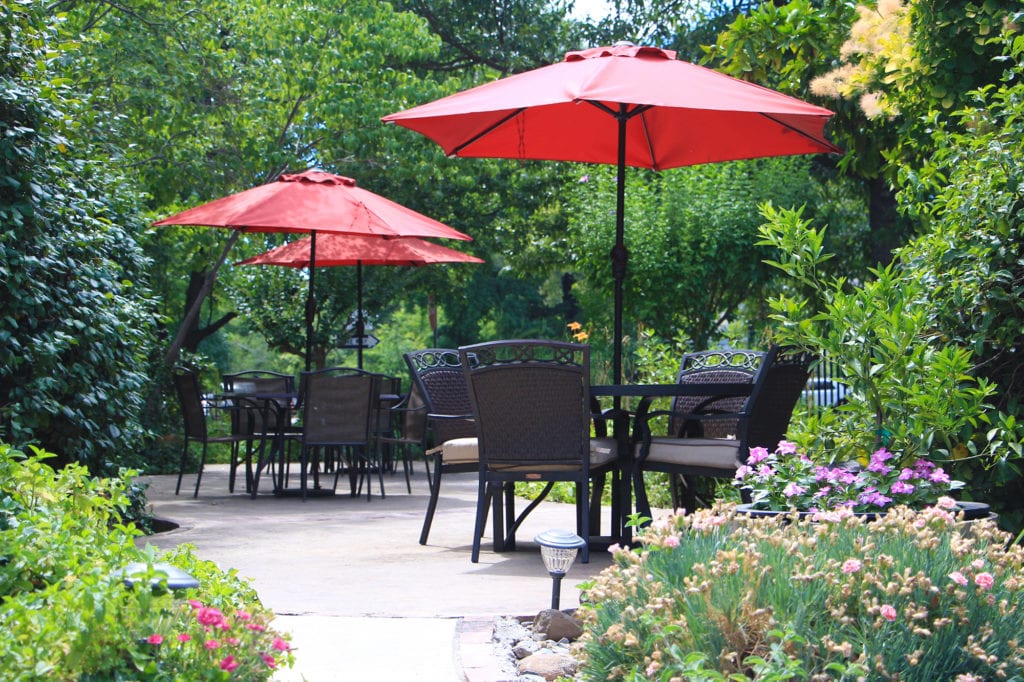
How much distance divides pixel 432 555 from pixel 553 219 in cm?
1197

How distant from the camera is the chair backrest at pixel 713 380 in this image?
5793 mm

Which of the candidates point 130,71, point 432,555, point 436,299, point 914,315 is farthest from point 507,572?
point 436,299

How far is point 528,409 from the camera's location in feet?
16.0

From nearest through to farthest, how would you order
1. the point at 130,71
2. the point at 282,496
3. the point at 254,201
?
the point at 254,201 < the point at 282,496 < the point at 130,71

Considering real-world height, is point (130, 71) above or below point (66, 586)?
above

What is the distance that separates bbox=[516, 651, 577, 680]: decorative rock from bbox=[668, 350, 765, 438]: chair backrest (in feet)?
8.50

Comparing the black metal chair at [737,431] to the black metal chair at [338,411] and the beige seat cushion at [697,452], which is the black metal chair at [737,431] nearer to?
the beige seat cushion at [697,452]

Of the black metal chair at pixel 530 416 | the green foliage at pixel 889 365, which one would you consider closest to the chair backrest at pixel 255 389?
the black metal chair at pixel 530 416

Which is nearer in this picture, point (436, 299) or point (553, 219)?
point (553, 219)

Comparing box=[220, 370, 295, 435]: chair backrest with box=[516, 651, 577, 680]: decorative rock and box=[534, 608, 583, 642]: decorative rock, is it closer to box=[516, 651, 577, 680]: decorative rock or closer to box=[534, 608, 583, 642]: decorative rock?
box=[534, 608, 583, 642]: decorative rock

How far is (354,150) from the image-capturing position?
13.1m

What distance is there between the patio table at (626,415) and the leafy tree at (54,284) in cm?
260

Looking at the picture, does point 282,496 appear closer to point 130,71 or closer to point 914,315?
point 130,71

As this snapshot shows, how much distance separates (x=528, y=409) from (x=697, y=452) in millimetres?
764
